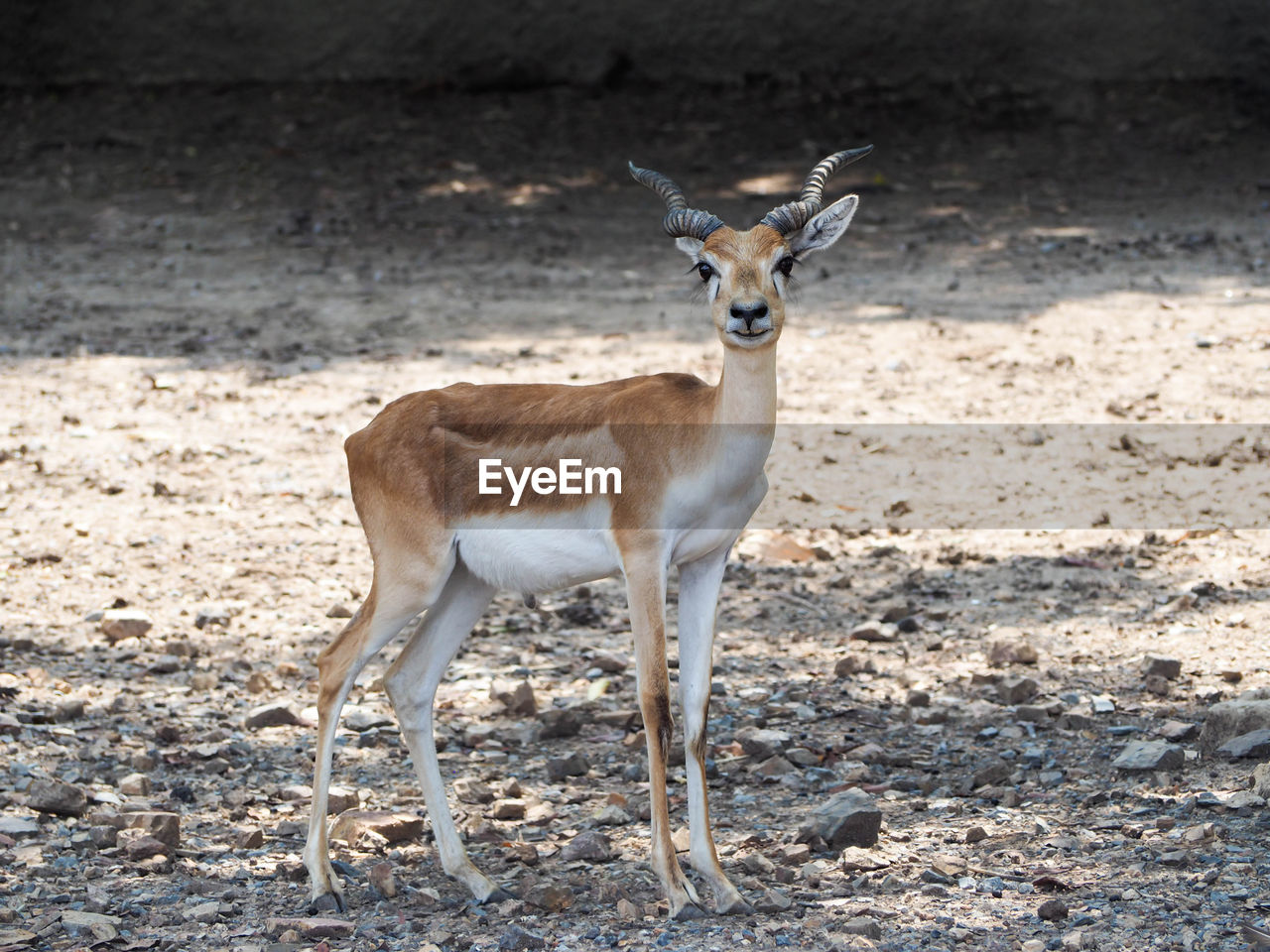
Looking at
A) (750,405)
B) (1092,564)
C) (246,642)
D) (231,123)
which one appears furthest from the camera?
(231,123)

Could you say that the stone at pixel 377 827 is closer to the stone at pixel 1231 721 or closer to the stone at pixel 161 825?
the stone at pixel 161 825

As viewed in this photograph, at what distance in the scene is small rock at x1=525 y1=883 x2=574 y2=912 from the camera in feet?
15.0

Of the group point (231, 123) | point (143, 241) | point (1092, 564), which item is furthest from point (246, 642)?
point (231, 123)

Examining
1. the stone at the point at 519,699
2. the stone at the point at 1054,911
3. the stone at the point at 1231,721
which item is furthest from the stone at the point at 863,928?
the stone at the point at 519,699

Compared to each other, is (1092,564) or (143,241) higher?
(143,241)

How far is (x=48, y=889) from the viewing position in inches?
185

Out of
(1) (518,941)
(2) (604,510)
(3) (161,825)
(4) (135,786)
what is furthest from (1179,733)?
(4) (135,786)

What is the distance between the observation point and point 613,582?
7594 millimetres

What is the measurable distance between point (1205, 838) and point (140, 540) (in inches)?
208

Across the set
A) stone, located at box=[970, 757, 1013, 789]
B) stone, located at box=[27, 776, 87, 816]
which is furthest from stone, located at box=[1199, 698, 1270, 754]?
stone, located at box=[27, 776, 87, 816]

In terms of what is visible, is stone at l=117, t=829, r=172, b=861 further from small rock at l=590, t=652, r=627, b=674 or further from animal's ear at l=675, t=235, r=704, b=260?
animal's ear at l=675, t=235, r=704, b=260

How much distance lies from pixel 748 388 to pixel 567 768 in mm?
1818

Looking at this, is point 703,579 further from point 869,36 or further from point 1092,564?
point 869,36

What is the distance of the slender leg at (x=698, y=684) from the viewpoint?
460 cm
